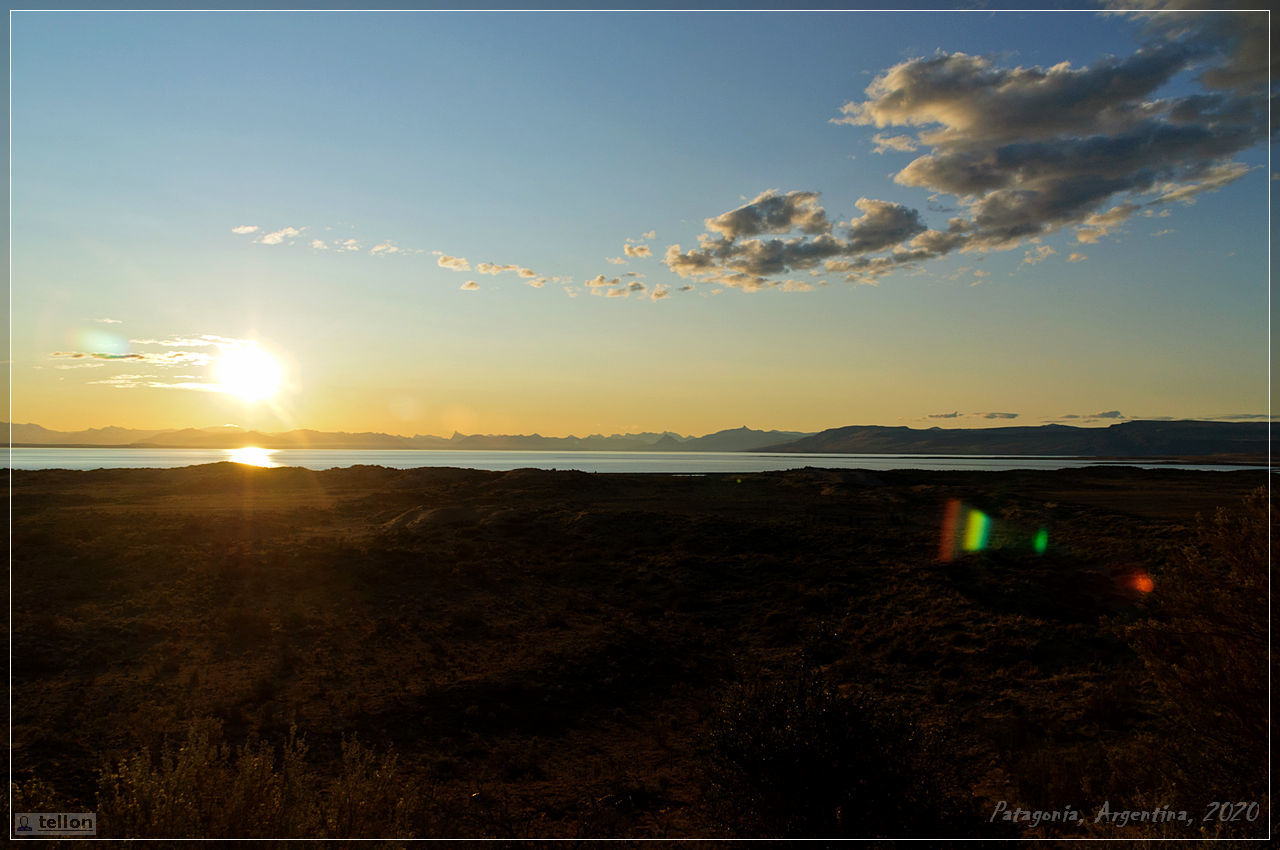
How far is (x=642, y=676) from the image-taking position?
15039mm

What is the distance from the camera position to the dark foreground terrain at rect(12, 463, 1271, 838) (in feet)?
23.7

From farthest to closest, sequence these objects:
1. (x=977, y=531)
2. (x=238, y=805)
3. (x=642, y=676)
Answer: (x=977, y=531)
(x=642, y=676)
(x=238, y=805)

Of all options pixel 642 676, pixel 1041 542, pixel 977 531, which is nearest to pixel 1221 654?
pixel 642 676

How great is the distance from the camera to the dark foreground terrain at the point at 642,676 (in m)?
7.21

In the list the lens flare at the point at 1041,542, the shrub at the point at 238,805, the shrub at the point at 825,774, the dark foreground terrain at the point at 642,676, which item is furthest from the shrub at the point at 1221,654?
the lens flare at the point at 1041,542

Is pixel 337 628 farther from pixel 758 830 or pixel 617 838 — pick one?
pixel 758 830

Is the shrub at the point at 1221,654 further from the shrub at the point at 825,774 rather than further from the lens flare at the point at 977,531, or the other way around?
the lens flare at the point at 977,531

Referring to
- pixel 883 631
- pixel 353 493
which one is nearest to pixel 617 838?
pixel 883 631

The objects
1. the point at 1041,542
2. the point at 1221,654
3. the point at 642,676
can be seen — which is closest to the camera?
the point at 1221,654

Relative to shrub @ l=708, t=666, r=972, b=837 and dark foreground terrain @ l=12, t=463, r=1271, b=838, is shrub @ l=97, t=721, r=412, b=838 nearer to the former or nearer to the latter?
dark foreground terrain @ l=12, t=463, r=1271, b=838

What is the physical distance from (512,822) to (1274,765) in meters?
8.45

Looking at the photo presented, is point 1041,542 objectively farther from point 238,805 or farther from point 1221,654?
point 238,805

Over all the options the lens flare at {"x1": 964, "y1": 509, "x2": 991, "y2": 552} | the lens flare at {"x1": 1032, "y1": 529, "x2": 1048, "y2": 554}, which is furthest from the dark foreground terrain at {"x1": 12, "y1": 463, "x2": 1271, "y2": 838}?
the lens flare at {"x1": 964, "y1": 509, "x2": 991, "y2": 552}

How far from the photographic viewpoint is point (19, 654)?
45.8 feet
